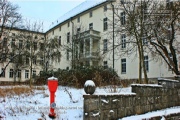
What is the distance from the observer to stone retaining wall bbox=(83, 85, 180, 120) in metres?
5.62

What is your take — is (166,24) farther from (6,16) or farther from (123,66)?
(6,16)

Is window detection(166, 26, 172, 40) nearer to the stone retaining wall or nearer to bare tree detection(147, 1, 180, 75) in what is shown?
bare tree detection(147, 1, 180, 75)

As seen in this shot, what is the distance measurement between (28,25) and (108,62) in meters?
12.7

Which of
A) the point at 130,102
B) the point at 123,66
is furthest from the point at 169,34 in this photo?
the point at 123,66

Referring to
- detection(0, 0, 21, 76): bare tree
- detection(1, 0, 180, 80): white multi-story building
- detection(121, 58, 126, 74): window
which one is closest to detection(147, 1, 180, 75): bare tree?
detection(1, 0, 180, 80): white multi-story building

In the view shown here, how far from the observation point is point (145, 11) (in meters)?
14.5

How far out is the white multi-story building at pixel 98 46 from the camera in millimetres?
26359

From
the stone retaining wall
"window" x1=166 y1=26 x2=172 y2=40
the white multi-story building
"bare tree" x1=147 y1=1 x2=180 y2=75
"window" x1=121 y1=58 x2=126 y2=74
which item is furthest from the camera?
"window" x1=121 y1=58 x2=126 y2=74

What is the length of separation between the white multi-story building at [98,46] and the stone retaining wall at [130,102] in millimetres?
13130

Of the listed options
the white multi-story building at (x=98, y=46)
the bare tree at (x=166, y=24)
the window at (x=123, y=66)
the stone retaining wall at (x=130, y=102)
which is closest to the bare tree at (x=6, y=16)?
the white multi-story building at (x=98, y=46)

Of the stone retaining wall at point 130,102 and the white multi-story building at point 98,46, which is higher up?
the white multi-story building at point 98,46

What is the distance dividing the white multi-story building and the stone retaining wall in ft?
43.1

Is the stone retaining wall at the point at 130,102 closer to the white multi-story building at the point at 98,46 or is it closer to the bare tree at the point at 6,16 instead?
the white multi-story building at the point at 98,46

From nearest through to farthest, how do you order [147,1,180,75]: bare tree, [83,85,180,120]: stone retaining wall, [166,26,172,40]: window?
[83,85,180,120]: stone retaining wall, [147,1,180,75]: bare tree, [166,26,172,40]: window
